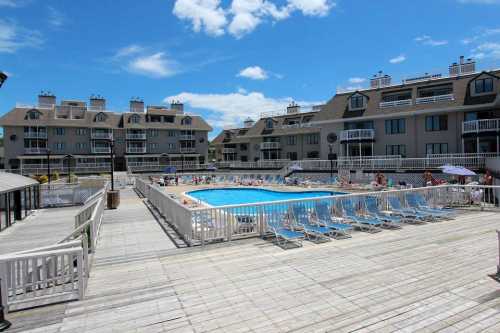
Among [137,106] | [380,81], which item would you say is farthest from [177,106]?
[380,81]

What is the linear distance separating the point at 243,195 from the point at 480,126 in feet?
63.6

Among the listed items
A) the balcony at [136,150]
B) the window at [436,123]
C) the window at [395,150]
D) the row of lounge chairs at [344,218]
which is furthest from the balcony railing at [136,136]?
the row of lounge chairs at [344,218]

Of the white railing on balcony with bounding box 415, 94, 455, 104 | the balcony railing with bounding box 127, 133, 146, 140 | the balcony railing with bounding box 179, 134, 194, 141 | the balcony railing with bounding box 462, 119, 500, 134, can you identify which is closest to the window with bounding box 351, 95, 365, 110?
the white railing on balcony with bounding box 415, 94, 455, 104

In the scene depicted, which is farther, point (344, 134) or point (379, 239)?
point (344, 134)

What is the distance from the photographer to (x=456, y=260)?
657 cm

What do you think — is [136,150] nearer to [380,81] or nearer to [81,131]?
[81,131]

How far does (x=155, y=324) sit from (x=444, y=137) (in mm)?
29837

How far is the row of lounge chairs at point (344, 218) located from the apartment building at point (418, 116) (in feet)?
59.7

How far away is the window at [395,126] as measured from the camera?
97.3 feet

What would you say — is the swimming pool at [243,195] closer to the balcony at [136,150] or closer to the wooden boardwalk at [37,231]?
the wooden boardwalk at [37,231]

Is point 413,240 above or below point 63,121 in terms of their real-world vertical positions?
below

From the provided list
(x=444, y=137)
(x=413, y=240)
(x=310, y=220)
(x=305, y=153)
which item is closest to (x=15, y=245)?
(x=310, y=220)

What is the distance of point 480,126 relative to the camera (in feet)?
79.2

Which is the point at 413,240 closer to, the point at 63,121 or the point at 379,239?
the point at 379,239
